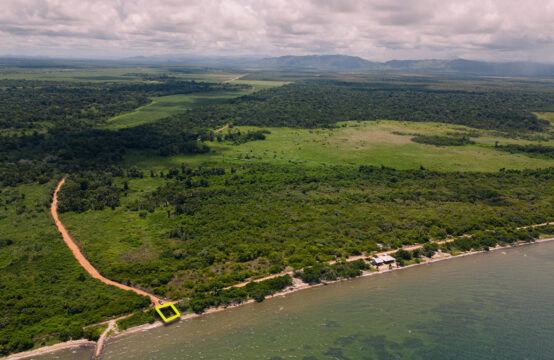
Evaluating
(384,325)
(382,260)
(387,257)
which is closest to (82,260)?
(384,325)

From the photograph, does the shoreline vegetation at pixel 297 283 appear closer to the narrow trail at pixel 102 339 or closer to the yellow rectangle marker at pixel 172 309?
the narrow trail at pixel 102 339

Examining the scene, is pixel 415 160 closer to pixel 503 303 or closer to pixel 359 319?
pixel 503 303

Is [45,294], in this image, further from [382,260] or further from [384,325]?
[382,260]

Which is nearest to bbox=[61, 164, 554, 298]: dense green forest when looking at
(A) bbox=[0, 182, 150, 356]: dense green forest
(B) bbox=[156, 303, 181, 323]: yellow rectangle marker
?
(B) bbox=[156, 303, 181, 323]: yellow rectangle marker

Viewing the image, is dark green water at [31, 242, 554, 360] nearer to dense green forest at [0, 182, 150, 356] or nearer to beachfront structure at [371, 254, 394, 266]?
beachfront structure at [371, 254, 394, 266]

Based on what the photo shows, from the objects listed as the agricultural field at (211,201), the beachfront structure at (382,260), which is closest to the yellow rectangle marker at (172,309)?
the agricultural field at (211,201)

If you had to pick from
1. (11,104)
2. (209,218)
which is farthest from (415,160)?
(11,104)
